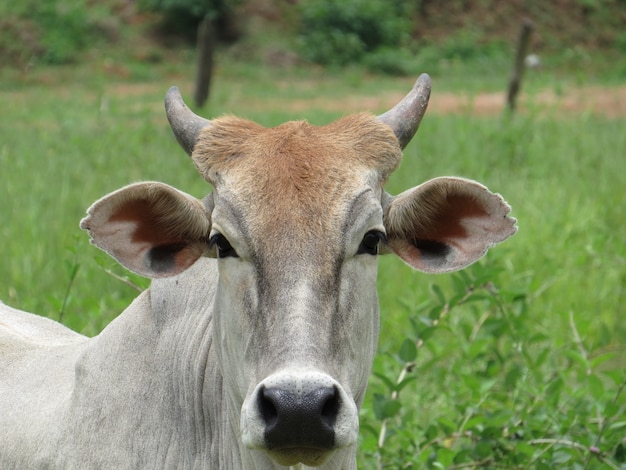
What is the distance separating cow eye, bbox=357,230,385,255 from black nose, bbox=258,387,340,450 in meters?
0.53

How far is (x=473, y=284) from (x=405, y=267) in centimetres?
297

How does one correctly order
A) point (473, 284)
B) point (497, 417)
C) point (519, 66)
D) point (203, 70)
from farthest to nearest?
point (203, 70)
point (519, 66)
point (473, 284)
point (497, 417)

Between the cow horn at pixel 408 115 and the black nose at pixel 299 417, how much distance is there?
38.8 inches

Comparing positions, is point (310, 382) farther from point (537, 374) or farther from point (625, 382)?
point (537, 374)

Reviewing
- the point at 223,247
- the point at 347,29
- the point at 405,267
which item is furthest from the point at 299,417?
the point at 347,29

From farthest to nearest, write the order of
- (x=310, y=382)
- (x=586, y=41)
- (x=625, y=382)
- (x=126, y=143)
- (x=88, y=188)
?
(x=586, y=41)
(x=126, y=143)
(x=88, y=188)
(x=625, y=382)
(x=310, y=382)

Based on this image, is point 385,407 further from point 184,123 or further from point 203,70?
point 203,70

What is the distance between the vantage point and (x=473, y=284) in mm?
4098

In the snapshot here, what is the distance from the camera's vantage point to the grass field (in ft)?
13.1

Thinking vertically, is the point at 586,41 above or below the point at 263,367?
below

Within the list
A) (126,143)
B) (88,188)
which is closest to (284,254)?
(88,188)

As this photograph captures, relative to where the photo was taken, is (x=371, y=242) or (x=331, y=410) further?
(x=371, y=242)

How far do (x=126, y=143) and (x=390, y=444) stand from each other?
21.8ft

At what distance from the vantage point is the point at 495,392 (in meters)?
4.54
